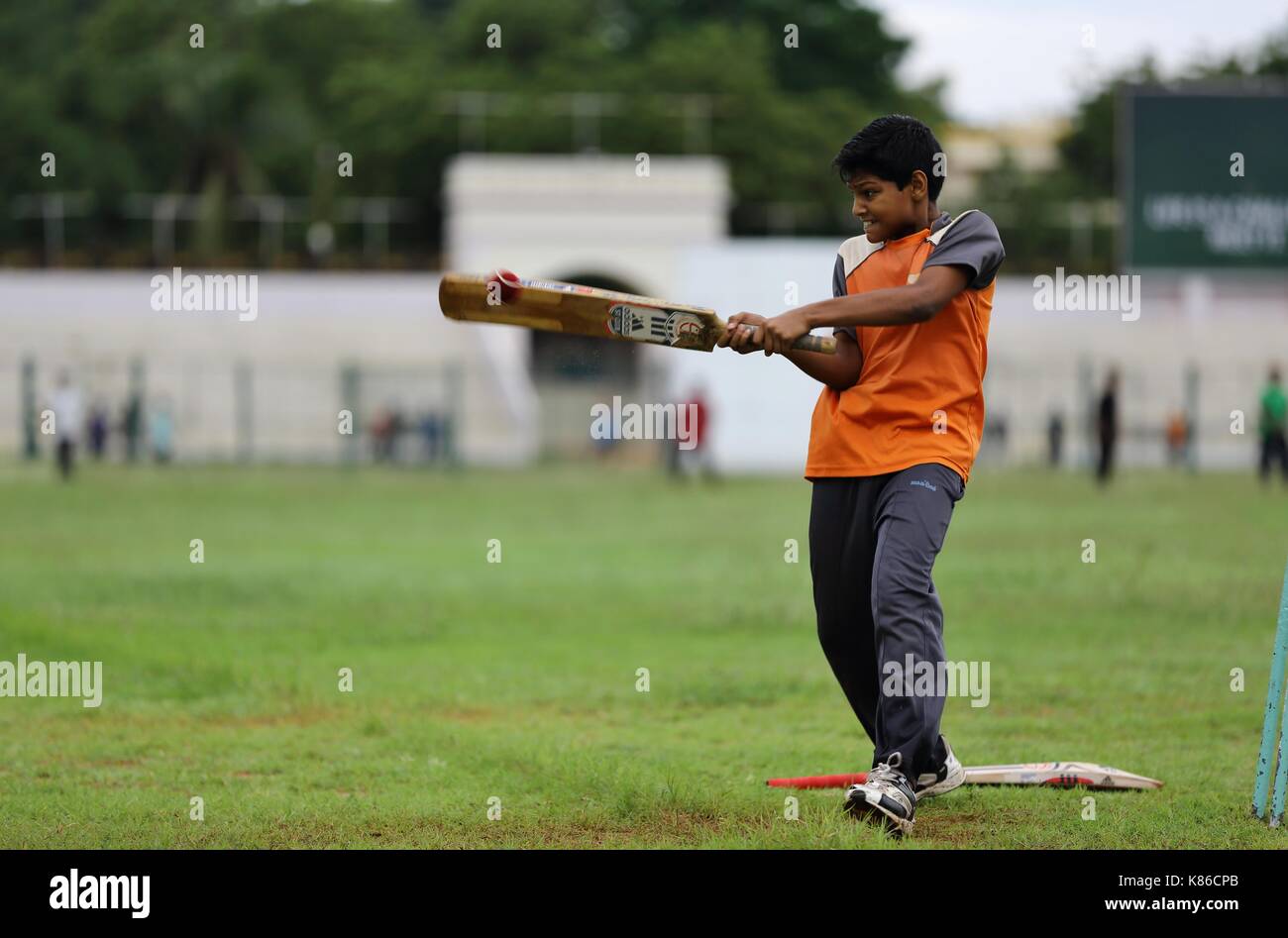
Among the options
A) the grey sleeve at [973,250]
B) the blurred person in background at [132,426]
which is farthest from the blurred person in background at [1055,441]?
the grey sleeve at [973,250]

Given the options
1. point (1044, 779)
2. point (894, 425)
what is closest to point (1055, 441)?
point (1044, 779)

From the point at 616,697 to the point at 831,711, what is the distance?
106cm

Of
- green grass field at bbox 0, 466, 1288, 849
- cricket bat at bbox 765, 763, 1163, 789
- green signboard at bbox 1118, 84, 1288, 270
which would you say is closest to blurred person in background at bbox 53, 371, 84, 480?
green grass field at bbox 0, 466, 1288, 849

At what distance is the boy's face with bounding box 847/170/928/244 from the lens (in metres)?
5.60

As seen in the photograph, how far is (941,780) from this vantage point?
5.81m

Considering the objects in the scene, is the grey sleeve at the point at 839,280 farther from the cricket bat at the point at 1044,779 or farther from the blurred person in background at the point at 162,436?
the blurred person in background at the point at 162,436

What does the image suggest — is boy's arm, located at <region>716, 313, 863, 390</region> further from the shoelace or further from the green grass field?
the green grass field

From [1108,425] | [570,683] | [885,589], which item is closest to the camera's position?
[885,589]

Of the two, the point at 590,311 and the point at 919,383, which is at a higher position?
the point at 590,311

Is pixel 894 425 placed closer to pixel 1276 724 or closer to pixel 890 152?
pixel 890 152

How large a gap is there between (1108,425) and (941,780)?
75.0ft

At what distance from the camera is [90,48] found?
62.0m

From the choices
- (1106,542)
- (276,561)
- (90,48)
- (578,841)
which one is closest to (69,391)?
(276,561)
